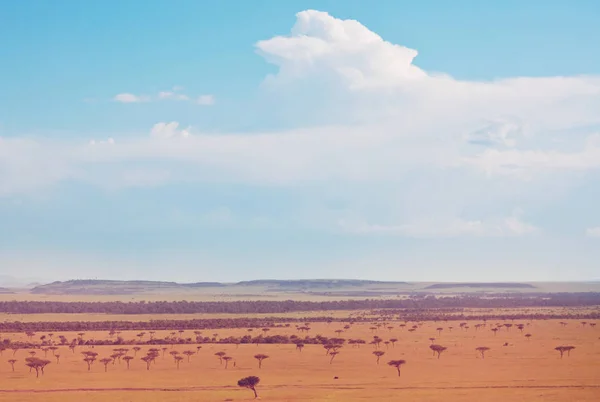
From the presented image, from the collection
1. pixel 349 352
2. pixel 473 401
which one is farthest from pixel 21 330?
pixel 473 401

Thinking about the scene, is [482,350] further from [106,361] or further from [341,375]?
[106,361]

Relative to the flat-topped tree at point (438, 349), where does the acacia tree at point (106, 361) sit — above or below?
below

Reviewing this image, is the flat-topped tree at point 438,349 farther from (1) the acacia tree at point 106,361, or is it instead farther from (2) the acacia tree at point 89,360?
(2) the acacia tree at point 89,360

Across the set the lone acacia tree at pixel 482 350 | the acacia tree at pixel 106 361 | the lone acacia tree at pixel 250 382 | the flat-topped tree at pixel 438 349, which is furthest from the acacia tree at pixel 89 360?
the lone acacia tree at pixel 482 350

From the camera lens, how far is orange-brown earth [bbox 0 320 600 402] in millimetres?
57875

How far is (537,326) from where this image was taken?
13175cm

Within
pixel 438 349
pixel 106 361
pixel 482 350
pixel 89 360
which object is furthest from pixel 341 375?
pixel 89 360

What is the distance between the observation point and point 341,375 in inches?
2815

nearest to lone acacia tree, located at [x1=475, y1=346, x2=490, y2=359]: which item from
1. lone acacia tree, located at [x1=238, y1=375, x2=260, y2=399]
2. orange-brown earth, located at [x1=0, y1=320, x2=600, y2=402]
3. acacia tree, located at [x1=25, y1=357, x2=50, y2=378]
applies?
orange-brown earth, located at [x1=0, y1=320, x2=600, y2=402]

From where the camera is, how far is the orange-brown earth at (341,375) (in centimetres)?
5788

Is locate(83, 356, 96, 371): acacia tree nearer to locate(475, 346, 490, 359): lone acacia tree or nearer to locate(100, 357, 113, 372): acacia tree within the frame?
locate(100, 357, 113, 372): acacia tree

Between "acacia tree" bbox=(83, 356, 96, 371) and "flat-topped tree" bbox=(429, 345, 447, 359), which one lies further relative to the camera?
"flat-topped tree" bbox=(429, 345, 447, 359)

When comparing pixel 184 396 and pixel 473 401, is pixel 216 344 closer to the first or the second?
pixel 184 396

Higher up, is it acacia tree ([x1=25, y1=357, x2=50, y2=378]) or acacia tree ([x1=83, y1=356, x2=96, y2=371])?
acacia tree ([x1=25, y1=357, x2=50, y2=378])
